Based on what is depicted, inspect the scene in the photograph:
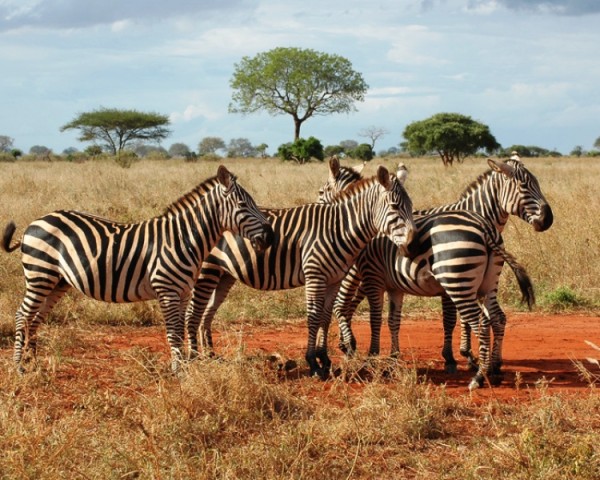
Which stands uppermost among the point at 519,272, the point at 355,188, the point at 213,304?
the point at 355,188

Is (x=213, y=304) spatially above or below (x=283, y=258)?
below

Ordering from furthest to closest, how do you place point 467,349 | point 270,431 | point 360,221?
point 467,349 < point 360,221 < point 270,431

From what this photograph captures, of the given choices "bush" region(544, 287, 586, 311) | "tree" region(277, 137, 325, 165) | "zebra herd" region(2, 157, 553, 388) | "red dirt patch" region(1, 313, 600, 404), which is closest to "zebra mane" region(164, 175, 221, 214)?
"zebra herd" region(2, 157, 553, 388)

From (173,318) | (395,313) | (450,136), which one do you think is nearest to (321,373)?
(395,313)

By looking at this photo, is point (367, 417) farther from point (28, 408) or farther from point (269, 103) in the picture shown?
point (269, 103)

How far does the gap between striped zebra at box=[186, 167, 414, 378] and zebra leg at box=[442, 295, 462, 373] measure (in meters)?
1.11

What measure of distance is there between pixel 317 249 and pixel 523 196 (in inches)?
87.1

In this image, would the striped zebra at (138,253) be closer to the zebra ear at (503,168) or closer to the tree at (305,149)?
the zebra ear at (503,168)

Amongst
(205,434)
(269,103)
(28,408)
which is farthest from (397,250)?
(269,103)

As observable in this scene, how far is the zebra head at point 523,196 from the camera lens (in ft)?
26.2

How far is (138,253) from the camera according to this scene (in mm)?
6914

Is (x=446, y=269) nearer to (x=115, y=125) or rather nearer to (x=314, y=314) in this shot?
(x=314, y=314)

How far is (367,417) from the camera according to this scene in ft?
18.3

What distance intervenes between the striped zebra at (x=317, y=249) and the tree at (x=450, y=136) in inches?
1298
